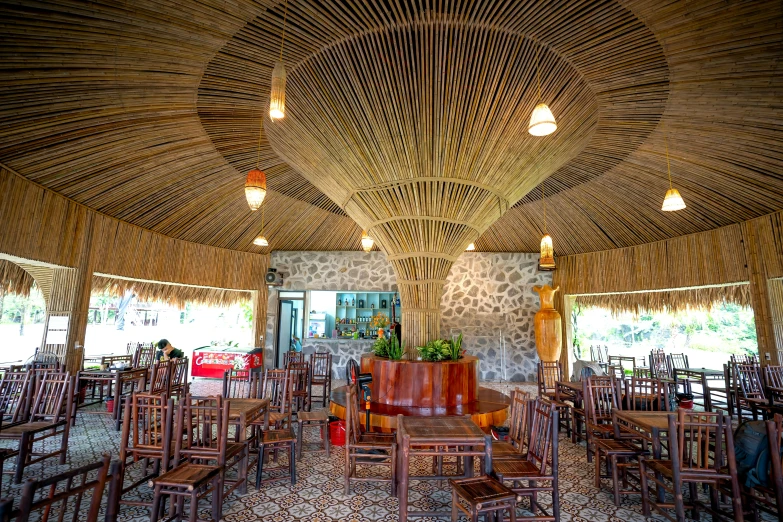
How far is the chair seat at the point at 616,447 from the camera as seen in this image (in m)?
3.54

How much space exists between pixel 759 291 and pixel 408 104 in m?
7.15

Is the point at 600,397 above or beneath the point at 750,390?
above

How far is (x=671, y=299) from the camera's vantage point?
977cm

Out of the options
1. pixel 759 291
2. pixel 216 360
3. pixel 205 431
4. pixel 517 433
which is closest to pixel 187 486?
pixel 205 431

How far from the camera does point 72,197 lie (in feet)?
21.2

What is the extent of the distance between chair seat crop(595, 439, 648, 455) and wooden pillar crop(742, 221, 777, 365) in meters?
5.23

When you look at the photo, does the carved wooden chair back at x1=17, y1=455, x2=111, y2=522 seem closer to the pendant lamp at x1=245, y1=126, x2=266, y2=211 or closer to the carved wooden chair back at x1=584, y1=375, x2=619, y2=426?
the pendant lamp at x1=245, y1=126, x2=266, y2=211

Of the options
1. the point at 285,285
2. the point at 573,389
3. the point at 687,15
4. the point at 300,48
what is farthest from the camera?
the point at 285,285

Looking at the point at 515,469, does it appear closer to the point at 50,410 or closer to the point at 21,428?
the point at 21,428

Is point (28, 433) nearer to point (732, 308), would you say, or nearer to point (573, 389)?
point (573, 389)

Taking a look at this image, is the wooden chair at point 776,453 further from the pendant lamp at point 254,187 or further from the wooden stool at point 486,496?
the pendant lamp at point 254,187

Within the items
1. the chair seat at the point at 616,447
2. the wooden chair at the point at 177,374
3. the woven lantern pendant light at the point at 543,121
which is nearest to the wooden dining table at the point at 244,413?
the wooden chair at the point at 177,374

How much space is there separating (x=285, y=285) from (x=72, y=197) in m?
5.26

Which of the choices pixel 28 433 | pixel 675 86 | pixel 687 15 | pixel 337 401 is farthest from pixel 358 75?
pixel 28 433
